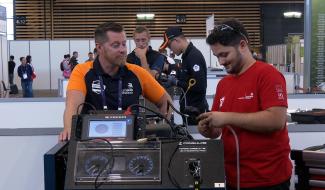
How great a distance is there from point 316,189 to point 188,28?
66.6 ft

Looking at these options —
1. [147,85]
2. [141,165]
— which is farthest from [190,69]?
[141,165]

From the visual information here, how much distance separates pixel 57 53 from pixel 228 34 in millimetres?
18624

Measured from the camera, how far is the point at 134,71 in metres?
2.93

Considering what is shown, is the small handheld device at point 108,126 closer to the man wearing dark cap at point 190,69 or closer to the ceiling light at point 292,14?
the man wearing dark cap at point 190,69

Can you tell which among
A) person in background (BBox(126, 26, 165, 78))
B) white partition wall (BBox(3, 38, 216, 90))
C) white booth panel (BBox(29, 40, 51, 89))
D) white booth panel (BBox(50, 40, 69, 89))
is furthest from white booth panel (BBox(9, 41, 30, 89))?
person in background (BBox(126, 26, 165, 78))

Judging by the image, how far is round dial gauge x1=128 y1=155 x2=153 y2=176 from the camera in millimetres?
1818

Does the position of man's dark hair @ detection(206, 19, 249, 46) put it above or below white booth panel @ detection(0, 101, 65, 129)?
above

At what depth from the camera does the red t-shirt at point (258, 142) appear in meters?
2.12

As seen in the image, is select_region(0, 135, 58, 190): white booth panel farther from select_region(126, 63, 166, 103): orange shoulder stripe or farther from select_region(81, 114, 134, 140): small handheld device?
select_region(81, 114, 134, 140): small handheld device

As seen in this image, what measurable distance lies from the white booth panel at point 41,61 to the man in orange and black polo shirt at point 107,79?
1781cm

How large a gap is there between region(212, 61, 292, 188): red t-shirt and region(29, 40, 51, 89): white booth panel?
1863 centimetres

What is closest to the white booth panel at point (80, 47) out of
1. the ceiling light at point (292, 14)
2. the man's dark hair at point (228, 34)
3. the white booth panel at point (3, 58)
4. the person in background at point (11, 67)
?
the person in background at point (11, 67)

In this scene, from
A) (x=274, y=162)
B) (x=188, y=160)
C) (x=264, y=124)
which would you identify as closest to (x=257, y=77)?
(x=264, y=124)

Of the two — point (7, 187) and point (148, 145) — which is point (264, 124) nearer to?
point (148, 145)
